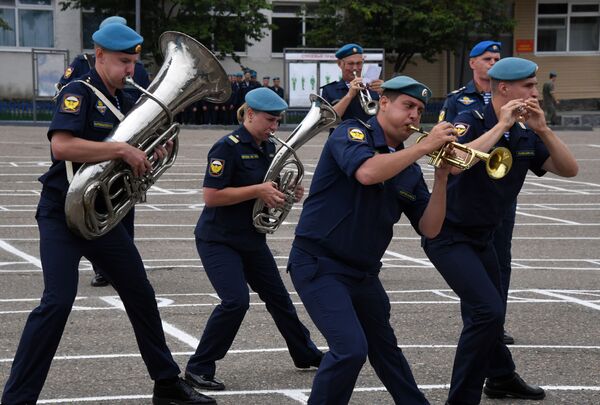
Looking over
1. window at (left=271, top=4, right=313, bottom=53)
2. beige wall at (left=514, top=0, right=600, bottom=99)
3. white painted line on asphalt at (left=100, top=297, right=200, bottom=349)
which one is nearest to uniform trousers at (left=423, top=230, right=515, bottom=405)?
white painted line on asphalt at (left=100, top=297, right=200, bottom=349)

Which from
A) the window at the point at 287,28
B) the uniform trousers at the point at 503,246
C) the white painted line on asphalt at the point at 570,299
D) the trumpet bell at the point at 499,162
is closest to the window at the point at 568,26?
the window at the point at 287,28

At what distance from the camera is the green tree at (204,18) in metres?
35.6

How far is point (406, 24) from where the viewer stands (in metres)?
36.3

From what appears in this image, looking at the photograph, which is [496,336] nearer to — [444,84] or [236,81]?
[236,81]

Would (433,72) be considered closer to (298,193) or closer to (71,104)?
(298,193)

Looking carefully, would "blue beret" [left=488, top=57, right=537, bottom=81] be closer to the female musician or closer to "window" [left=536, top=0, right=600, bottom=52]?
the female musician

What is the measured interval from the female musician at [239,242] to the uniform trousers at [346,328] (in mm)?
1396

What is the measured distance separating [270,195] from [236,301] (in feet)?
2.24

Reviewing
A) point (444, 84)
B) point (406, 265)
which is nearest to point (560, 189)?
point (406, 265)

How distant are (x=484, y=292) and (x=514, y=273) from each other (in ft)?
16.8

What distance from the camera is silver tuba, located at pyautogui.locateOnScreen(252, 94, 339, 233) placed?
707 centimetres

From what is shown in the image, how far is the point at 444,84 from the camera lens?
4253 cm

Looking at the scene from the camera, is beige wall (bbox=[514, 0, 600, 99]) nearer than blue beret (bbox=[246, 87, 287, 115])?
No

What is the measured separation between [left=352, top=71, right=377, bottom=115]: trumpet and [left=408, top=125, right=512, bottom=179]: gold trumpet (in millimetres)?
4066
